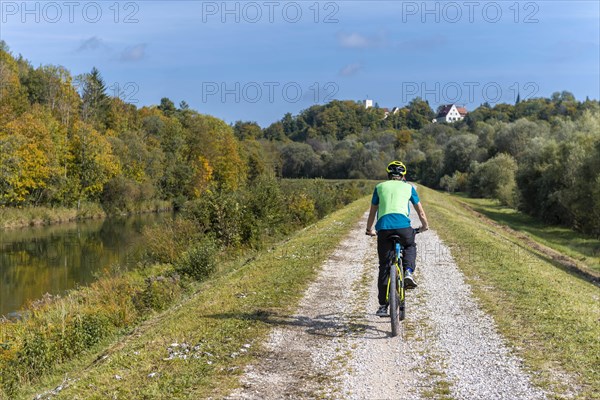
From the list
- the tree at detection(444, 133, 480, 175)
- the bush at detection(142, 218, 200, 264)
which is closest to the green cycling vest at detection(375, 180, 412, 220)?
the bush at detection(142, 218, 200, 264)

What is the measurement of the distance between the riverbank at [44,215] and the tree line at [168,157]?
1340 millimetres

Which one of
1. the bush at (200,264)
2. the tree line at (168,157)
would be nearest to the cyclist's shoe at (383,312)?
the bush at (200,264)

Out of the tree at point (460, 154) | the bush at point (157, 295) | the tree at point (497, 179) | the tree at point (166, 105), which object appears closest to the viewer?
the bush at point (157, 295)

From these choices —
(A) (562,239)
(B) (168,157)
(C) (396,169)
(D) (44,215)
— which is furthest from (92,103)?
(C) (396,169)

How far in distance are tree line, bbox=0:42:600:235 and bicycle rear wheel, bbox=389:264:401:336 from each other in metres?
19.3

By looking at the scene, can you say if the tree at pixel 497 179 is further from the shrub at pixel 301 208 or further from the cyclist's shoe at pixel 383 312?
the cyclist's shoe at pixel 383 312

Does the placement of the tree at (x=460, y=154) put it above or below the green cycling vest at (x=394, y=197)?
above

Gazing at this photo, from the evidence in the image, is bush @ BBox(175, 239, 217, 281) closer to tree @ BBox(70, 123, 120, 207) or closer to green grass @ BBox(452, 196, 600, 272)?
green grass @ BBox(452, 196, 600, 272)

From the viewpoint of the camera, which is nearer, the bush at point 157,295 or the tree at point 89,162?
the bush at point 157,295

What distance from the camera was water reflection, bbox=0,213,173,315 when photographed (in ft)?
71.8

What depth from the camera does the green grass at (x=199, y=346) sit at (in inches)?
234

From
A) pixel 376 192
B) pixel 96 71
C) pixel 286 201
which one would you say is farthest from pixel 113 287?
pixel 96 71

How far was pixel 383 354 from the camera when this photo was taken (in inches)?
275

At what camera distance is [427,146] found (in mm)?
140875
